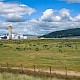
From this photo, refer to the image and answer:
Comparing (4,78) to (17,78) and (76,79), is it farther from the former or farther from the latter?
(76,79)

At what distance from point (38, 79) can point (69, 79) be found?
199 inches

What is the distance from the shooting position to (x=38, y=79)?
3045cm

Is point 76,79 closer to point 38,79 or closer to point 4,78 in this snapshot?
point 38,79

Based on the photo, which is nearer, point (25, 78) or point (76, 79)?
point (25, 78)

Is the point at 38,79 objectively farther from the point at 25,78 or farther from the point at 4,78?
the point at 4,78

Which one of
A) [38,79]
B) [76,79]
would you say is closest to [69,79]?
[76,79]

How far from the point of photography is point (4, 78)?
3058 centimetres

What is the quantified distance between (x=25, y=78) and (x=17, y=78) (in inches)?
35.1

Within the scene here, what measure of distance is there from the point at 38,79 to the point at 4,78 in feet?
11.7

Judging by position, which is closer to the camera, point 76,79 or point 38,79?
point 38,79

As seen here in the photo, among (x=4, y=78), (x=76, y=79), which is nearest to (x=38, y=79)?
(x=4, y=78)

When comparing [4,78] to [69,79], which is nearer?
[4,78]

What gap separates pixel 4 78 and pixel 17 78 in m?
1.35

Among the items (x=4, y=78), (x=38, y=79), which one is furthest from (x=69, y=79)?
(x=4, y=78)
